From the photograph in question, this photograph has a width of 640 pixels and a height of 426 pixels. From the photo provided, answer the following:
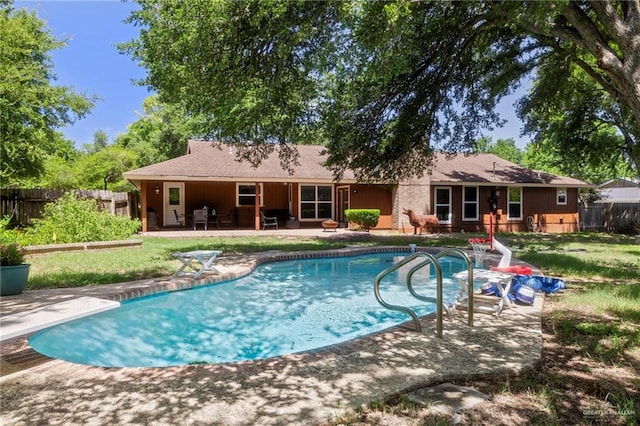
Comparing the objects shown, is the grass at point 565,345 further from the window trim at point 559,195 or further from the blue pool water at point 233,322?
the window trim at point 559,195

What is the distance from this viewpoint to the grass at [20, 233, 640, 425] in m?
2.96

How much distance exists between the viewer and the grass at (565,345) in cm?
296

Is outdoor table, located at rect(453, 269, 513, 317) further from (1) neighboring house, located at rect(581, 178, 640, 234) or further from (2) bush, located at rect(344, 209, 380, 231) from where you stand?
(1) neighboring house, located at rect(581, 178, 640, 234)

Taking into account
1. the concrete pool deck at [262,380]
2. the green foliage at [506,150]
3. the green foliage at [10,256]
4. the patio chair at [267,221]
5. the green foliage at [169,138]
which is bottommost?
the concrete pool deck at [262,380]

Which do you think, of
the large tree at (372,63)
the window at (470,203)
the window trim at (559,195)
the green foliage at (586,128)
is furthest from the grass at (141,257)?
the window trim at (559,195)

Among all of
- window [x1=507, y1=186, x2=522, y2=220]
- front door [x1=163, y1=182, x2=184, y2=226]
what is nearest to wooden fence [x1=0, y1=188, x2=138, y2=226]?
front door [x1=163, y1=182, x2=184, y2=226]

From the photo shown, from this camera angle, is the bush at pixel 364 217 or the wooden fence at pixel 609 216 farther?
the wooden fence at pixel 609 216

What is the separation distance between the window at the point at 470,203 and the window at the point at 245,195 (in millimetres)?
10679

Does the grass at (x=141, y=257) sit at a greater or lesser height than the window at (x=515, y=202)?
lesser

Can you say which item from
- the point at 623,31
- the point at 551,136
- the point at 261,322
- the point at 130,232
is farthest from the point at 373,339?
the point at 551,136

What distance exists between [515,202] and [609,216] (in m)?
6.77

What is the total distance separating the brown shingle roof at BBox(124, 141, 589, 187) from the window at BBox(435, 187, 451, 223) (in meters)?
0.82

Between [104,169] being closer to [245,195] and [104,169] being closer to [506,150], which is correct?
[245,195]

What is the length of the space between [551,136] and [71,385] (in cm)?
2115
